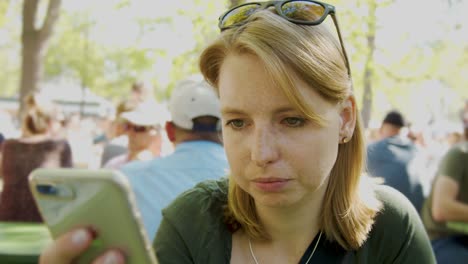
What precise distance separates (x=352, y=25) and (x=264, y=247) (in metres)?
6.58

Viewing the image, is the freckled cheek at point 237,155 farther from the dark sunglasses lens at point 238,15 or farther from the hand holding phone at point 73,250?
the hand holding phone at point 73,250

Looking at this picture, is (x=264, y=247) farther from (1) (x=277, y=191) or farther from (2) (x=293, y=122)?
(2) (x=293, y=122)

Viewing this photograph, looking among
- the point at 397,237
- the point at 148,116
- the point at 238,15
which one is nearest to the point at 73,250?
the point at 238,15

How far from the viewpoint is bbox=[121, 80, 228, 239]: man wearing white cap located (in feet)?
11.5

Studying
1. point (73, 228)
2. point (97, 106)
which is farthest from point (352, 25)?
point (97, 106)

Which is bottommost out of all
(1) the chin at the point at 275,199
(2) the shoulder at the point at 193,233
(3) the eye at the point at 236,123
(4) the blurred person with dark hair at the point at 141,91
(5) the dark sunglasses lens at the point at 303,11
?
(4) the blurred person with dark hair at the point at 141,91

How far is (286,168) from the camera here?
1.57 m

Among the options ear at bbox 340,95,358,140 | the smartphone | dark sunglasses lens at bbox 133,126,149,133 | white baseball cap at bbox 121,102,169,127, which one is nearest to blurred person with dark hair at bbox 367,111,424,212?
white baseball cap at bbox 121,102,169,127

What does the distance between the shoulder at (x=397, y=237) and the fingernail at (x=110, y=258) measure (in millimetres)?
939

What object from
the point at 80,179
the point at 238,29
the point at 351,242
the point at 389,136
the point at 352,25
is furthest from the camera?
the point at 352,25

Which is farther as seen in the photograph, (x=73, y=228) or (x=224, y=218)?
(x=224, y=218)

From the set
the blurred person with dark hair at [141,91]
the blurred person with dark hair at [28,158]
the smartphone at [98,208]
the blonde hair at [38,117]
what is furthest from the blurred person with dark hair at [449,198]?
the blurred person with dark hair at [141,91]

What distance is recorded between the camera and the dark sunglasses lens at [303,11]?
1682mm

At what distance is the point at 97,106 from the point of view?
33188mm
